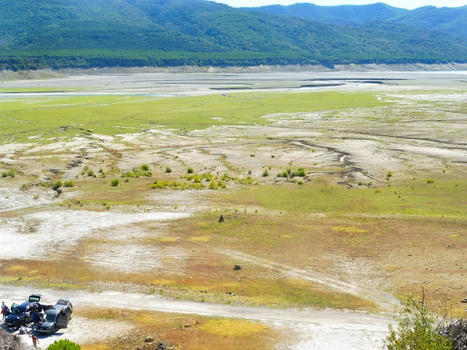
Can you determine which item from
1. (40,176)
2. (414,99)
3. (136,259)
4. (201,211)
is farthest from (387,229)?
(414,99)

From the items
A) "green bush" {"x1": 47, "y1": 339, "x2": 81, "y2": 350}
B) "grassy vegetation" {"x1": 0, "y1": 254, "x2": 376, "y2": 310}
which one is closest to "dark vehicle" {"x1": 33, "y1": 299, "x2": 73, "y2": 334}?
"green bush" {"x1": 47, "y1": 339, "x2": 81, "y2": 350}

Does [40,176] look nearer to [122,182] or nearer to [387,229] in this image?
[122,182]

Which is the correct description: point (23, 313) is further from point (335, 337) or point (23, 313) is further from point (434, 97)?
point (434, 97)

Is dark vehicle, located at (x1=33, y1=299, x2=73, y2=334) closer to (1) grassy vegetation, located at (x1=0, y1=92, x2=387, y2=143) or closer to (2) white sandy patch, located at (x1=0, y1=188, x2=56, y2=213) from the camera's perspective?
(2) white sandy patch, located at (x1=0, y1=188, x2=56, y2=213)

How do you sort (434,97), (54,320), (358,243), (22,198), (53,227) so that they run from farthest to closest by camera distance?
(434,97) → (22,198) → (53,227) → (358,243) → (54,320)

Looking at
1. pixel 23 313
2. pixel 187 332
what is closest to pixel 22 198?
pixel 23 313

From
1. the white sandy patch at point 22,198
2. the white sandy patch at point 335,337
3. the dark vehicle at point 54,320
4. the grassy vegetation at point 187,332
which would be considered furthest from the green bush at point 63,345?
the white sandy patch at point 22,198

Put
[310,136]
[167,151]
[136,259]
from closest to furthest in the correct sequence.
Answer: [136,259] → [167,151] → [310,136]

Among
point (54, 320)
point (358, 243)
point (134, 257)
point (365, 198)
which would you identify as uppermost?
point (365, 198)
